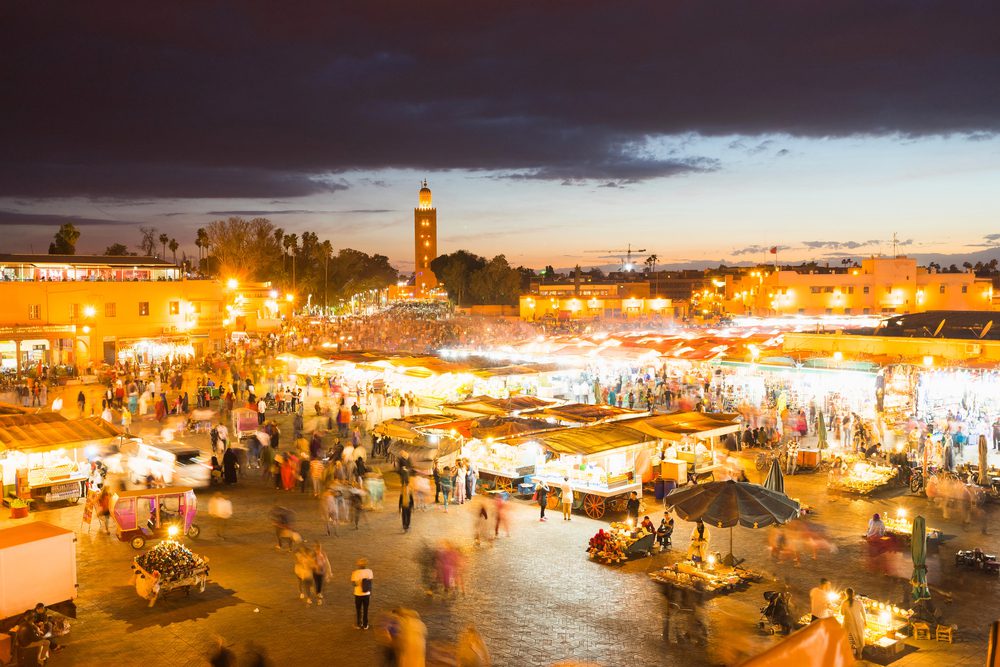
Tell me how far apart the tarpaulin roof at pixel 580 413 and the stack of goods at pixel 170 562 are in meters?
9.44

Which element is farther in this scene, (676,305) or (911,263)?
(676,305)

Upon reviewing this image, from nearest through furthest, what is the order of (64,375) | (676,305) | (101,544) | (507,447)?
(101,544) → (507,447) → (64,375) → (676,305)

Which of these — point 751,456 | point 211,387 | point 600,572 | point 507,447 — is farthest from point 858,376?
point 211,387

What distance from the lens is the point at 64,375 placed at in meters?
34.4

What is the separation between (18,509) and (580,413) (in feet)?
38.3

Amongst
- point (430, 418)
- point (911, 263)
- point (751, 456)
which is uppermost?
point (911, 263)

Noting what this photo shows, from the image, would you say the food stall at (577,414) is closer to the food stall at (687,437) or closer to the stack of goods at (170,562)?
the food stall at (687,437)

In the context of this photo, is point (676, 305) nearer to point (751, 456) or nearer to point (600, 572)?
point (751, 456)

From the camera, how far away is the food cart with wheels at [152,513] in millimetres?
12992

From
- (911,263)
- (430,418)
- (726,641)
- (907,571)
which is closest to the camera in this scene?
(726,641)

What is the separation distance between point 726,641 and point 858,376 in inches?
636

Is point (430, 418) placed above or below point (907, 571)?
above

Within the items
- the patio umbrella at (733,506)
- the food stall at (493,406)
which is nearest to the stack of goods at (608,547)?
the patio umbrella at (733,506)

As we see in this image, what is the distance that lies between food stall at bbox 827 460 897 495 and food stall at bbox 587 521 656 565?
241 inches
